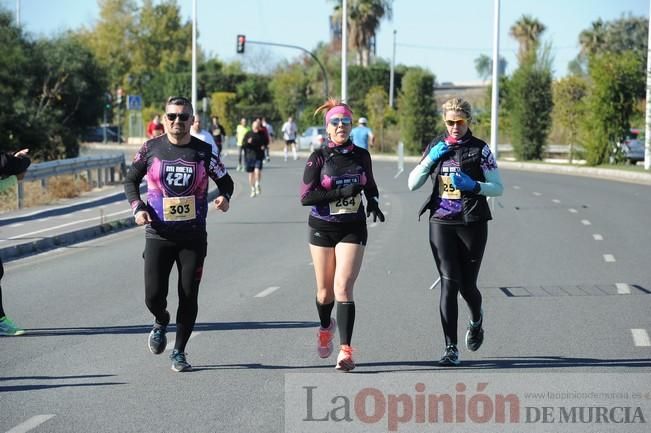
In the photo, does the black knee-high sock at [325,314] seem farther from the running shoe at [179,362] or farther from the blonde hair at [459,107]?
the blonde hair at [459,107]

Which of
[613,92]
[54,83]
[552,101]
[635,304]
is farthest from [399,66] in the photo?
[635,304]

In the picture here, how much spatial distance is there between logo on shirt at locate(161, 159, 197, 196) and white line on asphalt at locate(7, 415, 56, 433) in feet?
6.44

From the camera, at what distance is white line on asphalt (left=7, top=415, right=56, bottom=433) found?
623cm

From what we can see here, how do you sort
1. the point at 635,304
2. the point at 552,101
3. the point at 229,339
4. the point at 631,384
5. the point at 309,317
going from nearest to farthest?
the point at 631,384 < the point at 229,339 < the point at 309,317 < the point at 635,304 < the point at 552,101

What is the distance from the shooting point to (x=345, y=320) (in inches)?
314

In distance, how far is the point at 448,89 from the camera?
404ft

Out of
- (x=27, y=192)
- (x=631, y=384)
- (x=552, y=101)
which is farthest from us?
(x=552, y=101)

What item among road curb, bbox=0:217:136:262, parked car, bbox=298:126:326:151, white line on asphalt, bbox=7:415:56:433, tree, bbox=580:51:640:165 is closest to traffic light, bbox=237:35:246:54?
parked car, bbox=298:126:326:151

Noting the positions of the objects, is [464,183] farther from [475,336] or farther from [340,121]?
[475,336]

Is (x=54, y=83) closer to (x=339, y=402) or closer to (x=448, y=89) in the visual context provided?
(x=339, y=402)

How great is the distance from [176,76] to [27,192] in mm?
52312

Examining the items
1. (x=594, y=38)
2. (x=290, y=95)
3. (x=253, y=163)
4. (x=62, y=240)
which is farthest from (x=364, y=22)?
(x=62, y=240)

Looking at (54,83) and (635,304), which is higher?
(54,83)

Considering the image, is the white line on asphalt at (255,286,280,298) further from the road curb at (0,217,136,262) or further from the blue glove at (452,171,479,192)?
the road curb at (0,217,136,262)
